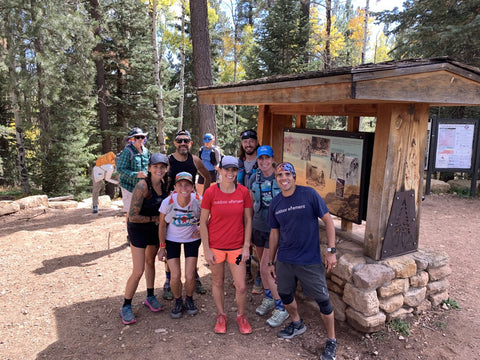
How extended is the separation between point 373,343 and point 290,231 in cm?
142

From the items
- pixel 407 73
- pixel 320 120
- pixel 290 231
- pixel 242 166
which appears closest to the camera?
pixel 407 73

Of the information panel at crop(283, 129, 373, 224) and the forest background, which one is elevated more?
the forest background

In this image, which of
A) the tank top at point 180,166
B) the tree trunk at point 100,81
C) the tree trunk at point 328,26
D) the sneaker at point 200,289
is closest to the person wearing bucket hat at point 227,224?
the sneaker at point 200,289

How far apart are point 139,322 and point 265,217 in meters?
1.82

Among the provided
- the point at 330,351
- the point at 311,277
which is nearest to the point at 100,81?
the point at 311,277

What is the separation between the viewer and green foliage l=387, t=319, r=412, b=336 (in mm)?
3334

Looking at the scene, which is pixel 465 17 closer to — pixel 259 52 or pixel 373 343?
pixel 259 52

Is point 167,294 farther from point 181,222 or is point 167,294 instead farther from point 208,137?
point 208,137

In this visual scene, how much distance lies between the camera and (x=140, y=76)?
15.8 meters

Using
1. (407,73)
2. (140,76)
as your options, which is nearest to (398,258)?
(407,73)

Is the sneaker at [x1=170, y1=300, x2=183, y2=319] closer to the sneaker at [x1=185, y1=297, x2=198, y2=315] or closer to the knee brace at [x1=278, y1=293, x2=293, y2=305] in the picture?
the sneaker at [x1=185, y1=297, x2=198, y2=315]

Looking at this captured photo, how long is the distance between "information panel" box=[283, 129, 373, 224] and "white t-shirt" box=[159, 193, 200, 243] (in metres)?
1.77

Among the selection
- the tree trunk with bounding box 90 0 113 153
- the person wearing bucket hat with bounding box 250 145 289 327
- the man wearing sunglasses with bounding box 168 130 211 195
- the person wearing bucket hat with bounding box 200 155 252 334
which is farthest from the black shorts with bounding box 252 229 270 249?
the tree trunk with bounding box 90 0 113 153

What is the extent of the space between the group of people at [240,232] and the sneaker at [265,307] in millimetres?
11
